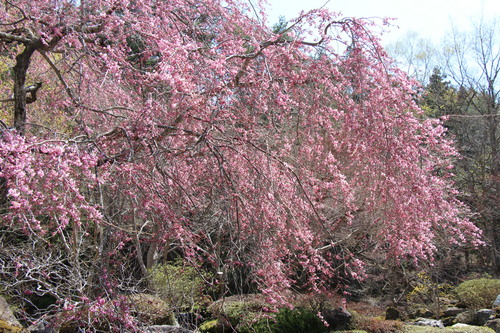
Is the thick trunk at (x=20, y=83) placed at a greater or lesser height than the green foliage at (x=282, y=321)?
greater

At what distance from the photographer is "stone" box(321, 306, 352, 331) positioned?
27.2 ft

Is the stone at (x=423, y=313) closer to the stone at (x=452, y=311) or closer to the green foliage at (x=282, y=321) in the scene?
the stone at (x=452, y=311)

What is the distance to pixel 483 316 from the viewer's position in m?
9.19

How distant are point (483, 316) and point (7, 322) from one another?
27.7 ft

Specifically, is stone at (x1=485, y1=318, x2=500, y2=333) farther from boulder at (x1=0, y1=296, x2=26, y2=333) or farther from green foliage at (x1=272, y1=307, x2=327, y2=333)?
boulder at (x1=0, y1=296, x2=26, y2=333)

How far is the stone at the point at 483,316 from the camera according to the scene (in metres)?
9.12

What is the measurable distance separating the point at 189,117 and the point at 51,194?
1326 mm

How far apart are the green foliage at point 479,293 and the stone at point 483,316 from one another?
104 centimetres

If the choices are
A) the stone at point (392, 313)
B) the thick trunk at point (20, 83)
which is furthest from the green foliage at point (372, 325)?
the thick trunk at point (20, 83)

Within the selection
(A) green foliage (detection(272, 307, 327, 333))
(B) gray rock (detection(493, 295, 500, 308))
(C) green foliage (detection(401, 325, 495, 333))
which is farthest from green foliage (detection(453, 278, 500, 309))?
(A) green foliage (detection(272, 307, 327, 333))

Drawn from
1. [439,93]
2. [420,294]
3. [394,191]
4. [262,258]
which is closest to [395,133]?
[394,191]

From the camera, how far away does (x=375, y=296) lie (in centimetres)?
1269

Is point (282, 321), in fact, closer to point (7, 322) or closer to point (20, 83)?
point (7, 322)

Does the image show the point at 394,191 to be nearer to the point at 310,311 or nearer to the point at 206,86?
the point at 206,86
